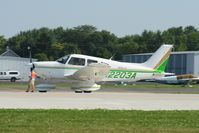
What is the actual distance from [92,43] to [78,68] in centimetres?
10398

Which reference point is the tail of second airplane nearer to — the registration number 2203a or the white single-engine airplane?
the white single-engine airplane

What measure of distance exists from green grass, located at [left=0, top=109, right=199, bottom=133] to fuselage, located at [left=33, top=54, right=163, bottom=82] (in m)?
17.2

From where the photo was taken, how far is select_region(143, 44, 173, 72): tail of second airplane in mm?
36625

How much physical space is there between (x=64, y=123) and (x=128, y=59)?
94035 millimetres

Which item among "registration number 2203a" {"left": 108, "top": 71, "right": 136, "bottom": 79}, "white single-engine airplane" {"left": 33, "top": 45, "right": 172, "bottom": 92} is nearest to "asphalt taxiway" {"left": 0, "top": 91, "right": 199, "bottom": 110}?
"white single-engine airplane" {"left": 33, "top": 45, "right": 172, "bottom": 92}

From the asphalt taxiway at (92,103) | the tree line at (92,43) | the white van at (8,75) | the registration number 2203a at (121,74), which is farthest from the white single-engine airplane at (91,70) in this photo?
the tree line at (92,43)

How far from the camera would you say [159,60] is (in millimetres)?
37219

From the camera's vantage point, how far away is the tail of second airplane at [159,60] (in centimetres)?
3662

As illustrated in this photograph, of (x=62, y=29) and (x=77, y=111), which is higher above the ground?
(x=62, y=29)

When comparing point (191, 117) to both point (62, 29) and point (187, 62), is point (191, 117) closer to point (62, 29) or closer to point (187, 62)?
point (187, 62)

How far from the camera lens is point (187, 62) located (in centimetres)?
8731

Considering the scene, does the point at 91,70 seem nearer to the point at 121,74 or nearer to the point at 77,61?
the point at 77,61

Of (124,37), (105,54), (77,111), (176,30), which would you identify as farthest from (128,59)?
(77,111)

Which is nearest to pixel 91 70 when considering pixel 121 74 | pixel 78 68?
pixel 78 68
